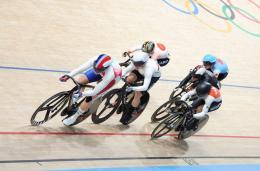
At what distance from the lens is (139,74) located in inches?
230

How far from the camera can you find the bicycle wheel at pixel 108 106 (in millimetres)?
5641

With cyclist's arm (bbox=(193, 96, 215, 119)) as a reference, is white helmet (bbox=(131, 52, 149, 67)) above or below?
above

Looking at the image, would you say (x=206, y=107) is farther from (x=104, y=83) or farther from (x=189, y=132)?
(x=104, y=83)

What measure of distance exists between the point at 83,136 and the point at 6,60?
168 cm

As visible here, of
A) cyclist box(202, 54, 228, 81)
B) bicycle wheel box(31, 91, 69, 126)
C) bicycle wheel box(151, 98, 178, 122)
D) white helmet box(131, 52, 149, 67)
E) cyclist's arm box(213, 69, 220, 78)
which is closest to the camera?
bicycle wheel box(31, 91, 69, 126)

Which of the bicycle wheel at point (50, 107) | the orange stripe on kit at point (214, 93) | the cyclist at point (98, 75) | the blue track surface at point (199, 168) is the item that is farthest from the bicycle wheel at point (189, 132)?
the bicycle wheel at point (50, 107)

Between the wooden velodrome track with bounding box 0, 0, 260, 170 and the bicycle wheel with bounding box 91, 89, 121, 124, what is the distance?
0.13 m

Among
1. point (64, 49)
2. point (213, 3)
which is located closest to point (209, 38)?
point (213, 3)

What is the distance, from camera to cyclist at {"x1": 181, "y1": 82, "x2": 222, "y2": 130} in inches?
220

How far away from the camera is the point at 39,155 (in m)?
4.87

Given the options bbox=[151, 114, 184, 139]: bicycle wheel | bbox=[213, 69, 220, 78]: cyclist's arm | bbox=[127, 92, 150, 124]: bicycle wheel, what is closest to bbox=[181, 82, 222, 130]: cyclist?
bbox=[151, 114, 184, 139]: bicycle wheel

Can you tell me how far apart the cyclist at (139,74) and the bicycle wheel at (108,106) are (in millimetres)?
194

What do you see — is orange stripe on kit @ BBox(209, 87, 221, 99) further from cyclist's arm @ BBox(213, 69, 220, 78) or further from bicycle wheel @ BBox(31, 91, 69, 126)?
bicycle wheel @ BBox(31, 91, 69, 126)

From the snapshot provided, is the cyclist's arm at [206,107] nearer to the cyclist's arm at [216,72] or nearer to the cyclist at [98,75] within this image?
the cyclist's arm at [216,72]
